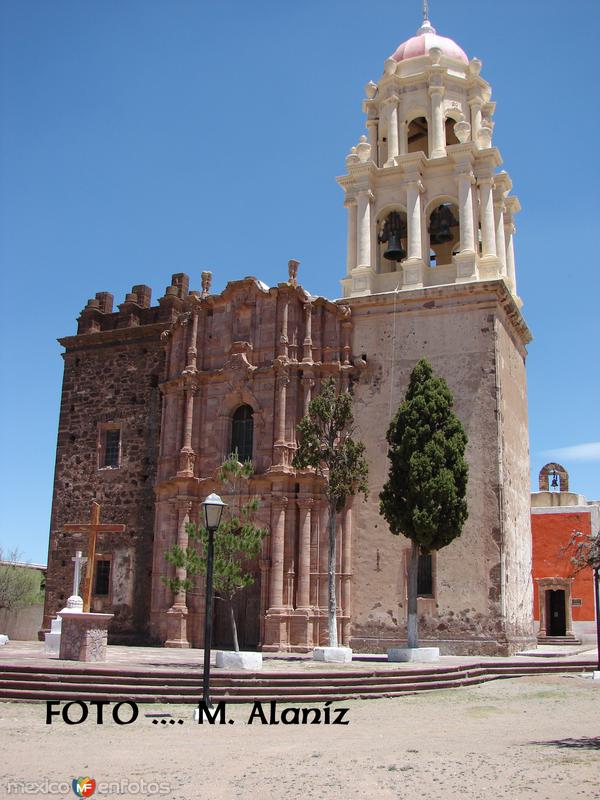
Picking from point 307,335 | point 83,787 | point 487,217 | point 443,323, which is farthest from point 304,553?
point 83,787

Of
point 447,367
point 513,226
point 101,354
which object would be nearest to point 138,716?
point 447,367

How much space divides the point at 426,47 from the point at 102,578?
65.3 ft

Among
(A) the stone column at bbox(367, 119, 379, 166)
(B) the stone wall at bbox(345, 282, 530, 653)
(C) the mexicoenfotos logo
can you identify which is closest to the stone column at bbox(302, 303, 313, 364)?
(B) the stone wall at bbox(345, 282, 530, 653)

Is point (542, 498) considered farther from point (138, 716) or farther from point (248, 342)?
point (138, 716)

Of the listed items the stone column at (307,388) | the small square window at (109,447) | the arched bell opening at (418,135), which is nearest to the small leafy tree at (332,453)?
the stone column at (307,388)

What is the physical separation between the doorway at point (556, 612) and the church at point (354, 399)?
27.0 ft

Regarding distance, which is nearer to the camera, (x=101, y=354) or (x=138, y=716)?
(x=138, y=716)

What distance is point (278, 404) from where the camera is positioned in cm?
2477

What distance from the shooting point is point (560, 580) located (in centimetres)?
3241

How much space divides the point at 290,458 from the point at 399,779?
16483 millimetres

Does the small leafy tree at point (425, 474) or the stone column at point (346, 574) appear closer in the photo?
the small leafy tree at point (425, 474)

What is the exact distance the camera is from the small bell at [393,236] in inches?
1027

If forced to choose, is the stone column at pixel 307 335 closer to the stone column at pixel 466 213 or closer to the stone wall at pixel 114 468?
the stone column at pixel 466 213

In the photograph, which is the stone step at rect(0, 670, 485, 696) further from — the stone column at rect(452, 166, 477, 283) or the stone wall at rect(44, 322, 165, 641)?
the stone column at rect(452, 166, 477, 283)
